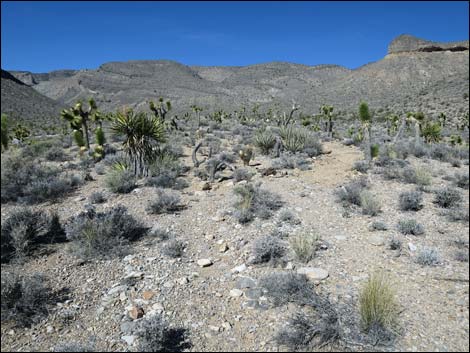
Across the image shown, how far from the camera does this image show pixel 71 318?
14.3 feet

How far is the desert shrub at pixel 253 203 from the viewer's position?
291 inches

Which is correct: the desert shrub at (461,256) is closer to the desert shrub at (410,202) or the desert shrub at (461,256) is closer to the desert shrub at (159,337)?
the desert shrub at (410,202)

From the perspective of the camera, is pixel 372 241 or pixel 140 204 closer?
pixel 372 241

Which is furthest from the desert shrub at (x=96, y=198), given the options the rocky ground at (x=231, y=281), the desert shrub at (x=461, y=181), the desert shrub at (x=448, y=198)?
the desert shrub at (x=461, y=181)

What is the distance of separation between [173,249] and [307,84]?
3561 inches

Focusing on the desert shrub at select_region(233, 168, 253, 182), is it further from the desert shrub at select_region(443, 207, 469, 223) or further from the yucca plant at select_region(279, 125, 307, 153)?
the desert shrub at select_region(443, 207, 469, 223)

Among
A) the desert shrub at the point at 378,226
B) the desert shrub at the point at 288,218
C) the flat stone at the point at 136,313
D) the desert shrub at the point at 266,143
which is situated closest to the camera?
the flat stone at the point at 136,313

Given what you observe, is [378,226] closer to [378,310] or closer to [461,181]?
[378,310]

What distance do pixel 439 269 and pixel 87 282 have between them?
5.25m

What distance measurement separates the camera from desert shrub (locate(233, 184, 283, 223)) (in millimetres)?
7384

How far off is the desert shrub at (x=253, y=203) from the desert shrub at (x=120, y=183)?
10.0 feet

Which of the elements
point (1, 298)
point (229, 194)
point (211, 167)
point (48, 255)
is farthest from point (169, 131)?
point (1, 298)

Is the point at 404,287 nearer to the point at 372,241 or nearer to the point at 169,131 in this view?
the point at 372,241

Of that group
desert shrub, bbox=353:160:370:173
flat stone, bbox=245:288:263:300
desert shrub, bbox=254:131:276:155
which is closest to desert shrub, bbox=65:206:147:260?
flat stone, bbox=245:288:263:300
